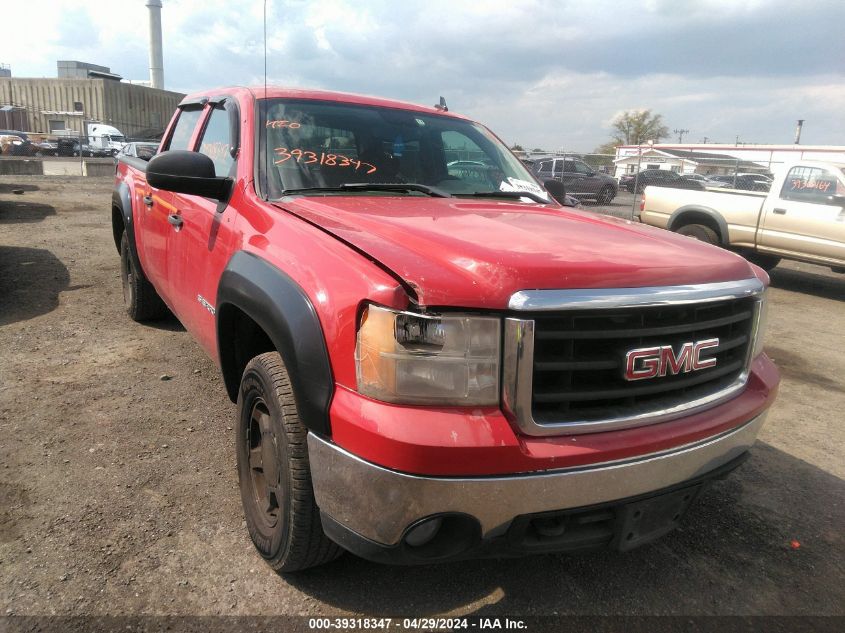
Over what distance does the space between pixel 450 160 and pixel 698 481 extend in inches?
80.7

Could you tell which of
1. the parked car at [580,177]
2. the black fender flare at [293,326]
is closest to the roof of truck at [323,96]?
the black fender flare at [293,326]

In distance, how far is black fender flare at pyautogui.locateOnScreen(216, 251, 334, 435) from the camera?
Result: 1806 millimetres

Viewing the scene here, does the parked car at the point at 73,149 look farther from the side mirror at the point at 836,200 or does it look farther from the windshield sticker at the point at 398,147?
the windshield sticker at the point at 398,147

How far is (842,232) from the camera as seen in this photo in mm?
7945

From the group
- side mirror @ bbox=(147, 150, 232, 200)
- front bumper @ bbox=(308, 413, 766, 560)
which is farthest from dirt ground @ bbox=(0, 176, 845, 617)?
side mirror @ bbox=(147, 150, 232, 200)

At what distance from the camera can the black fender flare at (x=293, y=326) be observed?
1.81 m

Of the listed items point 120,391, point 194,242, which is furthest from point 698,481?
point 120,391

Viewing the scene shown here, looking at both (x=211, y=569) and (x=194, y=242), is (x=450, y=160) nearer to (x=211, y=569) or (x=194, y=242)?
(x=194, y=242)

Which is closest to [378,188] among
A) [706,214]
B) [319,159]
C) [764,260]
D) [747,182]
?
[319,159]

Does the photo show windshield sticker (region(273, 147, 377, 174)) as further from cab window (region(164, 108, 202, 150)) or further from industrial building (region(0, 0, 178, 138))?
industrial building (region(0, 0, 178, 138))

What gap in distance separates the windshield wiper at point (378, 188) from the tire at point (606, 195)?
17128 millimetres

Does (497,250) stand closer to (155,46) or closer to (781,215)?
(781,215)

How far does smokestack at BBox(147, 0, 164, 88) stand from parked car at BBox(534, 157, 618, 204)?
7227cm

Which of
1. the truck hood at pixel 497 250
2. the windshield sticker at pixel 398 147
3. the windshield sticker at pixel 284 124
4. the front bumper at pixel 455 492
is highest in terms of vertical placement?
the windshield sticker at pixel 284 124
